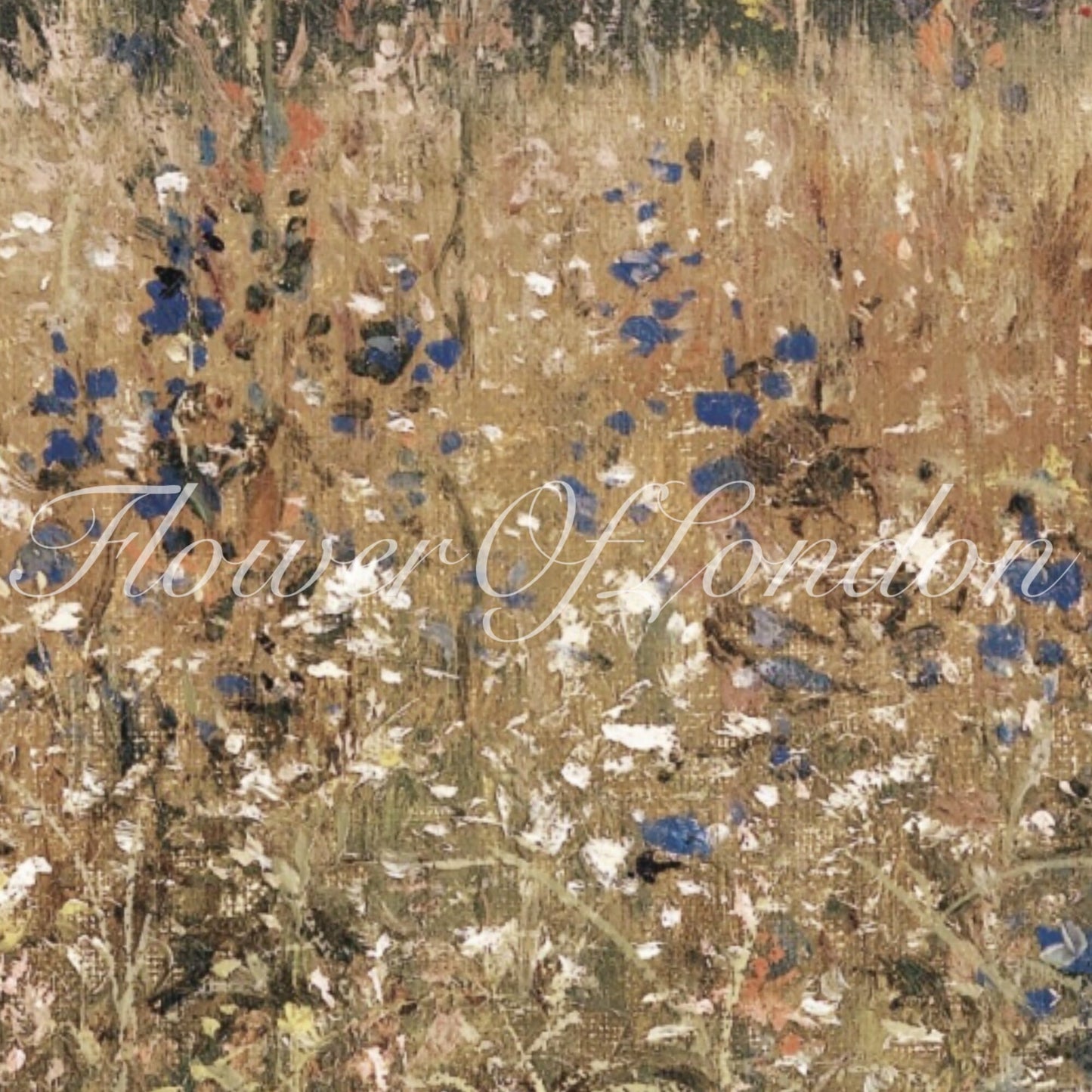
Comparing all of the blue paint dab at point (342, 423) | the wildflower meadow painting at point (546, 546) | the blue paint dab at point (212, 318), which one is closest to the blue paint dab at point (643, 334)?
the wildflower meadow painting at point (546, 546)

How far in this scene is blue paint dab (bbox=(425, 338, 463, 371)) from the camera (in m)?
1.20

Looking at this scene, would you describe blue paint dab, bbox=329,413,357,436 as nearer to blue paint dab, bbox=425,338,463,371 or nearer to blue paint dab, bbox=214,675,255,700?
blue paint dab, bbox=425,338,463,371

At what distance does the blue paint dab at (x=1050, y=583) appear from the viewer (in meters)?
1.19

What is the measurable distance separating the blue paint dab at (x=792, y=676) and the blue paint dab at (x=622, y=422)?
293 mm

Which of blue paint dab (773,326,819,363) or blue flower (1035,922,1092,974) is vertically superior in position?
blue paint dab (773,326,819,363)

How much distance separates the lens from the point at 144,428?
1.19 m

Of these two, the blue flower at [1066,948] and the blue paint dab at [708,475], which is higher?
the blue paint dab at [708,475]

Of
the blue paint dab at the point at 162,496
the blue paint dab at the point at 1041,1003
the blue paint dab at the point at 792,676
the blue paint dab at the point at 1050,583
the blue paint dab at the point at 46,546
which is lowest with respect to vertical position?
the blue paint dab at the point at 1041,1003

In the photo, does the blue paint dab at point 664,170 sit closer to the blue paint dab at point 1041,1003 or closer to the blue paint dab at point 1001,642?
the blue paint dab at point 1001,642

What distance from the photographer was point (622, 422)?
3.93 ft

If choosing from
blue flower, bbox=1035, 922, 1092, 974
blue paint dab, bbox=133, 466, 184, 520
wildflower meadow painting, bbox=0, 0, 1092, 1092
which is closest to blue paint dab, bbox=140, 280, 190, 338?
wildflower meadow painting, bbox=0, 0, 1092, 1092

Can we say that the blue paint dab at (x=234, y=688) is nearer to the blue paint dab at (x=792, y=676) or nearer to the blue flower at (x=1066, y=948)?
the blue paint dab at (x=792, y=676)

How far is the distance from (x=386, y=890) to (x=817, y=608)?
56 centimetres

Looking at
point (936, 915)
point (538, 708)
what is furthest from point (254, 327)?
point (936, 915)
